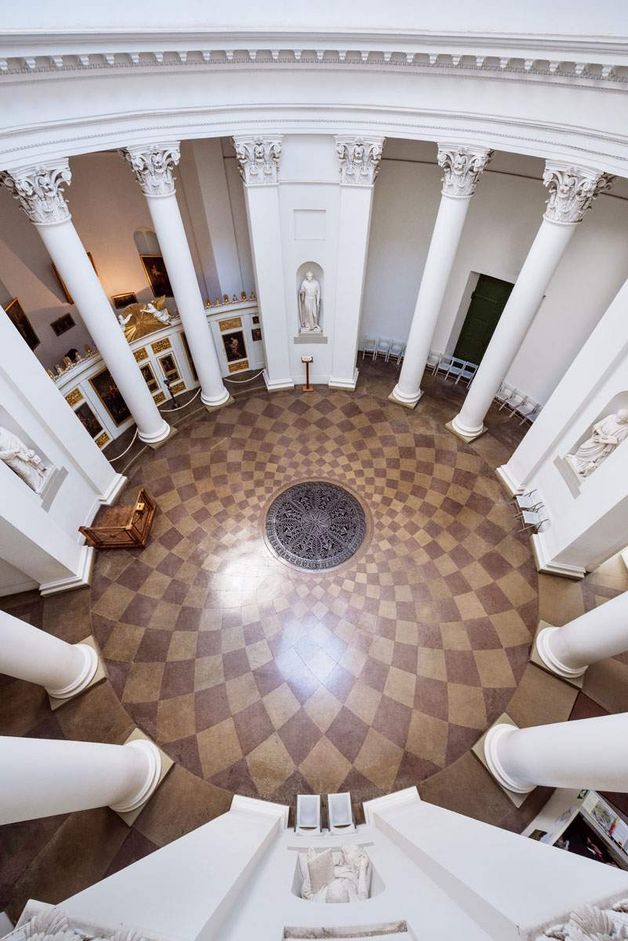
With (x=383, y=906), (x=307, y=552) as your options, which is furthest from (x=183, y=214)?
(x=383, y=906)

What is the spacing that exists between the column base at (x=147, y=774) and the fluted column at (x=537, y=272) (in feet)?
35.1

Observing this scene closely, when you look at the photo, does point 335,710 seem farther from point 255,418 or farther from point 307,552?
point 255,418

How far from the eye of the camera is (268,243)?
1115 cm

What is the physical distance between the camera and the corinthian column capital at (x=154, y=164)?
8.65 meters

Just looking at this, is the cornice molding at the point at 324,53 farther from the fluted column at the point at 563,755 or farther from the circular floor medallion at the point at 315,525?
the fluted column at the point at 563,755

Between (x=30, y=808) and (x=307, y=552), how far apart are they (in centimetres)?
662

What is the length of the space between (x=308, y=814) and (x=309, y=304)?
1193 centimetres

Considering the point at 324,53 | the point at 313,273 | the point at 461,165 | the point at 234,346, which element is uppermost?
the point at 324,53

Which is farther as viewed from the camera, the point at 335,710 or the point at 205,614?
the point at 205,614

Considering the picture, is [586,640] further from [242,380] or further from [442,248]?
[242,380]

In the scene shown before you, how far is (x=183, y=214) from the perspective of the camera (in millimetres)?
14047

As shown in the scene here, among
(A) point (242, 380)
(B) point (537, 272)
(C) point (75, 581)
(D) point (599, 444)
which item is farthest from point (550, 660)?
(A) point (242, 380)

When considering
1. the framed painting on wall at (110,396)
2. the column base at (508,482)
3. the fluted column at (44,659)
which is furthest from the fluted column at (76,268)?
the column base at (508,482)

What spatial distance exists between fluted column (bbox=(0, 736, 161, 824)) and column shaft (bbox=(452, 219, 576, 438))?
1102 cm
